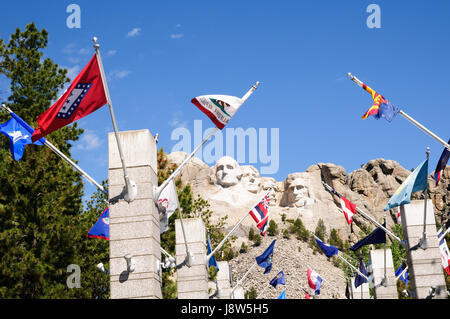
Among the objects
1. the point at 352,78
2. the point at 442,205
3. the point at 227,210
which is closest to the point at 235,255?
the point at 227,210

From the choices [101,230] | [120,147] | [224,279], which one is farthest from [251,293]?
[120,147]

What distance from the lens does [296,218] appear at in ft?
325

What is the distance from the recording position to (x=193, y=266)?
23359 millimetres

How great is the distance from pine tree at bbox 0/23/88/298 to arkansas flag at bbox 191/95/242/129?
1133 centimetres

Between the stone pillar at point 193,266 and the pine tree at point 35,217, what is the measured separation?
15.1 feet

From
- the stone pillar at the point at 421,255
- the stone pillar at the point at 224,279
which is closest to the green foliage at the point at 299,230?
the stone pillar at the point at 224,279

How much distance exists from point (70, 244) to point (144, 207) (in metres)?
10.3

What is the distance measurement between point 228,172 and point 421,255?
7752 centimetres

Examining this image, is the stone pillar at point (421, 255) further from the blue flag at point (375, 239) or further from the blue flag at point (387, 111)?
the blue flag at point (387, 111)

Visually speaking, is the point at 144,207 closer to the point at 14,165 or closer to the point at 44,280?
the point at 44,280

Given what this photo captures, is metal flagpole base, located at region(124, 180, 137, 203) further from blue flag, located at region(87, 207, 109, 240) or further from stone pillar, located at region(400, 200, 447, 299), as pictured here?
stone pillar, located at region(400, 200, 447, 299)

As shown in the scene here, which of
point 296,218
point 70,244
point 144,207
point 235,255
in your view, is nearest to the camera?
point 144,207

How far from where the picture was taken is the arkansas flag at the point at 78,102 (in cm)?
1316

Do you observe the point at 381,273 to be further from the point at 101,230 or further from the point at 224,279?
the point at 101,230
